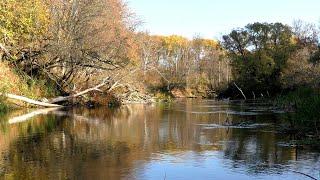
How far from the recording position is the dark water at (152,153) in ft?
37.0

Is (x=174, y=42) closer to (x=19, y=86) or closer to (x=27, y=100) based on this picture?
(x=19, y=86)

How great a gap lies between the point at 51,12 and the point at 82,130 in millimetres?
20513

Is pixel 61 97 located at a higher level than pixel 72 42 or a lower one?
lower

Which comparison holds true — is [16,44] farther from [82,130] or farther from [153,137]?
[153,137]

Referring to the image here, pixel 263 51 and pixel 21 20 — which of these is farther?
pixel 263 51

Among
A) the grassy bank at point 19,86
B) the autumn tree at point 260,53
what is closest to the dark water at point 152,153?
the grassy bank at point 19,86

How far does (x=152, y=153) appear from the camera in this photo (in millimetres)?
14234

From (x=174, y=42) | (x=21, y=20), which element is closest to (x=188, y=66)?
(x=174, y=42)

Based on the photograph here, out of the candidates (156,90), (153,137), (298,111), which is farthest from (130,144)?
(156,90)

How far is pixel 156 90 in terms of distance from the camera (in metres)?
69.5

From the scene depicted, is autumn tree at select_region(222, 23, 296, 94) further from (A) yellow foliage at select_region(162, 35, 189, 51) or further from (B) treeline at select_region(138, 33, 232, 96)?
(A) yellow foliage at select_region(162, 35, 189, 51)


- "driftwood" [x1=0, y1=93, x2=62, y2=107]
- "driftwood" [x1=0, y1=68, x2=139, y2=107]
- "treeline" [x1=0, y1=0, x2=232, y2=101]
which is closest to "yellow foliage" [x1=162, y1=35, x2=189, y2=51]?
"treeline" [x1=0, y1=0, x2=232, y2=101]

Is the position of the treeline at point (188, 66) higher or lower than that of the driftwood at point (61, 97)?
higher

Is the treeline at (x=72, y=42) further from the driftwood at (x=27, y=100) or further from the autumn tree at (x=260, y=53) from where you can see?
the autumn tree at (x=260, y=53)
